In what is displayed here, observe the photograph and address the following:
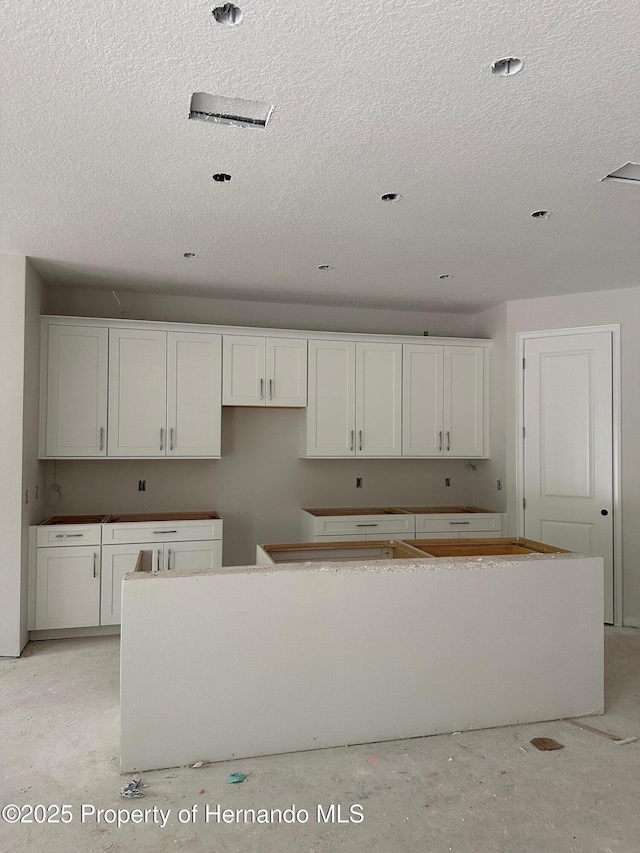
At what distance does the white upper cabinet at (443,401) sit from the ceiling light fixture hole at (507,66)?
344cm

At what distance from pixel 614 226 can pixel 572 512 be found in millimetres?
2393

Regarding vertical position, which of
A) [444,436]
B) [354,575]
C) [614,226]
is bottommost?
[354,575]

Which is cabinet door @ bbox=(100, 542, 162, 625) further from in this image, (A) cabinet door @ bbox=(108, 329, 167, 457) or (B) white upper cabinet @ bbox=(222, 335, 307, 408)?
(B) white upper cabinet @ bbox=(222, 335, 307, 408)

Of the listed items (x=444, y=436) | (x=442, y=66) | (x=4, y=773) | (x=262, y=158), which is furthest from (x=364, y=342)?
(x=4, y=773)

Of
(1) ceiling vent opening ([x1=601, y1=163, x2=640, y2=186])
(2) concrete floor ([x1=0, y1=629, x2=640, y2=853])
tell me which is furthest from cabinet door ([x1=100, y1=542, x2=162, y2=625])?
(1) ceiling vent opening ([x1=601, y1=163, x2=640, y2=186])

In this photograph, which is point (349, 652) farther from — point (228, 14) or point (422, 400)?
point (422, 400)

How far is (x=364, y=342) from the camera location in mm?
5398

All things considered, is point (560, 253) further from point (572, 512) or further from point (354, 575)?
point (354, 575)

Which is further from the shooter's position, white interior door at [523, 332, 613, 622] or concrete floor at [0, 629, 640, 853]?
white interior door at [523, 332, 613, 622]

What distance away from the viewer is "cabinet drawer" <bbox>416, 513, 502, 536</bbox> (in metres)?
5.28

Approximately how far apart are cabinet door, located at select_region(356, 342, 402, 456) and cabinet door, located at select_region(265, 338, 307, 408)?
48cm

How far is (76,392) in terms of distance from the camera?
15.5ft

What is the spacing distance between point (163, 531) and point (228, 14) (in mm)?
3613

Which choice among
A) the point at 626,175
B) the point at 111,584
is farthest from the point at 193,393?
the point at 626,175
